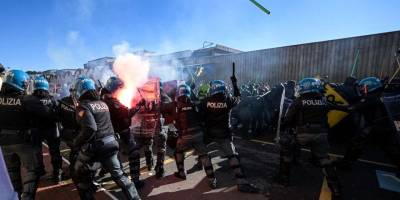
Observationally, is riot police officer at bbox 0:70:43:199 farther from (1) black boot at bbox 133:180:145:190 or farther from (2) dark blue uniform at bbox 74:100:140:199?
(1) black boot at bbox 133:180:145:190

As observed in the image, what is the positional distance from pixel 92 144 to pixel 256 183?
9.80 ft

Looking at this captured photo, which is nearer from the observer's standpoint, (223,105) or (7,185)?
(7,185)

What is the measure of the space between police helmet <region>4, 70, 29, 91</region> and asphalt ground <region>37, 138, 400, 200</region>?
1.96 metres

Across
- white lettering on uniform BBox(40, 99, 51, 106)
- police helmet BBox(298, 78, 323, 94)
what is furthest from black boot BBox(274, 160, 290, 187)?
white lettering on uniform BBox(40, 99, 51, 106)

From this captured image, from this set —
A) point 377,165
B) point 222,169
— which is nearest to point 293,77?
point 377,165

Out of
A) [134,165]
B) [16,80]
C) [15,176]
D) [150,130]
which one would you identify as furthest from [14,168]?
[150,130]

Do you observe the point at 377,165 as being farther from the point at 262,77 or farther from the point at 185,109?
the point at 262,77

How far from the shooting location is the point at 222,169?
222 inches

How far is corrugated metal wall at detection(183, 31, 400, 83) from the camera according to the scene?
11.7 metres

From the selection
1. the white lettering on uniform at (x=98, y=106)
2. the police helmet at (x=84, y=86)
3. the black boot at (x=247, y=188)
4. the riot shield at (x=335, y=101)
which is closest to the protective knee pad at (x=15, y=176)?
the police helmet at (x=84, y=86)

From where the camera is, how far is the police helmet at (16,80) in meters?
3.68

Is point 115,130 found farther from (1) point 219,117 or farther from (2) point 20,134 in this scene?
(1) point 219,117

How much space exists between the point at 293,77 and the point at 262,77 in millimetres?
1913

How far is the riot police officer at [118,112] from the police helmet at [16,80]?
1181 mm
